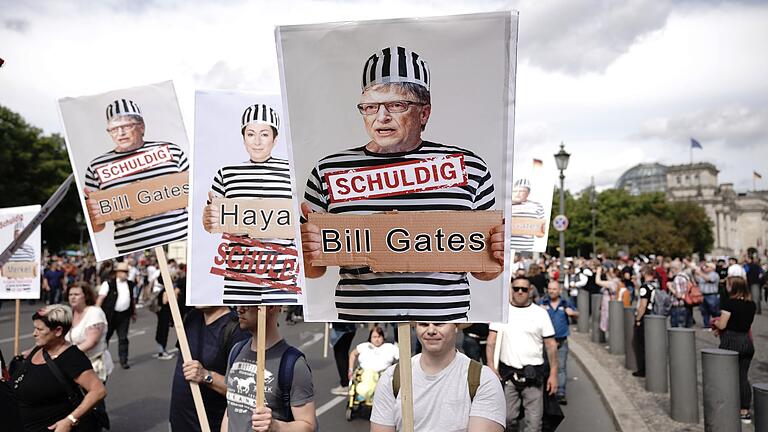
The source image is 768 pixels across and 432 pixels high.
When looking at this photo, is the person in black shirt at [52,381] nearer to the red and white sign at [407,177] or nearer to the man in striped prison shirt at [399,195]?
the man in striped prison shirt at [399,195]

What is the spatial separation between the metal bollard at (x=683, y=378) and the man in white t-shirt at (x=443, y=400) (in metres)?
4.84

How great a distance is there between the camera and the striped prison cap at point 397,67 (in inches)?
97.3

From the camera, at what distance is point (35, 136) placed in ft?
144

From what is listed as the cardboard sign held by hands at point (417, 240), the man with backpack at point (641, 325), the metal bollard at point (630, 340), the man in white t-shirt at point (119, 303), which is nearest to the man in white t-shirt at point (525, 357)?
the cardboard sign held by hands at point (417, 240)

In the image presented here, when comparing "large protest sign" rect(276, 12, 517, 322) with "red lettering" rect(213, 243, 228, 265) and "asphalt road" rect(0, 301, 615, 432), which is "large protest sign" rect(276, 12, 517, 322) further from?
"asphalt road" rect(0, 301, 615, 432)

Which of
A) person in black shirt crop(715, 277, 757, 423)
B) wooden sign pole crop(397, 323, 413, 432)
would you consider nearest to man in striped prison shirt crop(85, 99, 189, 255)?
wooden sign pole crop(397, 323, 413, 432)

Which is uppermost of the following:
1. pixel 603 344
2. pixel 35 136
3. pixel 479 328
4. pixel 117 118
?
pixel 35 136

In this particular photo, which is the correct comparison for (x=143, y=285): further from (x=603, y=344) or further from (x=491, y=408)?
(x=491, y=408)

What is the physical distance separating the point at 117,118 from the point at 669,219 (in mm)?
88115

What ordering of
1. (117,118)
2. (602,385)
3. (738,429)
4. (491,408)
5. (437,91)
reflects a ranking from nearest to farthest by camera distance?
(437,91) → (491,408) → (117,118) → (738,429) → (602,385)

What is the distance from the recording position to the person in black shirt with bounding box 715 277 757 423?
730 cm

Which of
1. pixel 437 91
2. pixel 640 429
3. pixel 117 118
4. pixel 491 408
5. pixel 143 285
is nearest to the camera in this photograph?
Result: pixel 437 91

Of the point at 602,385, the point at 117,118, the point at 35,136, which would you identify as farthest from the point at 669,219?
the point at 117,118

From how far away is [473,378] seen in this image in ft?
10.5
